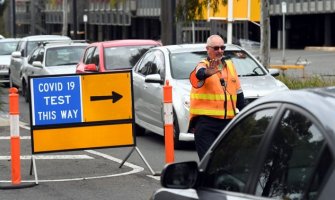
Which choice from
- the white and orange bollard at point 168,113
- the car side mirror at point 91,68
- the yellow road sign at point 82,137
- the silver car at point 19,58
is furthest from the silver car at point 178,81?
the silver car at point 19,58

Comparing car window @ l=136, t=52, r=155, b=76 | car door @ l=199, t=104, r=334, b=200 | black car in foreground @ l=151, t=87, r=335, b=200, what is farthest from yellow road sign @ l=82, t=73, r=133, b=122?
car door @ l=199, t=104, r=334, b=200

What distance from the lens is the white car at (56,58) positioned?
20688 millimetres

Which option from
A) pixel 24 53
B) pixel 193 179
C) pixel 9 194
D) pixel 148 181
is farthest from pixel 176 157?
pixel 24 53

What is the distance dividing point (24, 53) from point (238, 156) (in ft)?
76.2

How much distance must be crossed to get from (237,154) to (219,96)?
4.55 m

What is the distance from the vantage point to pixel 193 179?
436 centimetres

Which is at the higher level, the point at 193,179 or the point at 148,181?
the point at 193,179

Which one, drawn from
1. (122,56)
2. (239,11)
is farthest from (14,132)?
(239,11)

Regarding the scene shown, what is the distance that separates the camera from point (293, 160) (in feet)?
12.3

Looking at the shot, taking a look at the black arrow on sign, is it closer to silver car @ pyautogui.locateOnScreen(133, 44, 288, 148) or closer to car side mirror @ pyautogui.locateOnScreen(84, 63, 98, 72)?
silver car @ pyautogui.locateOnScreen(133, 44, 288, 148)

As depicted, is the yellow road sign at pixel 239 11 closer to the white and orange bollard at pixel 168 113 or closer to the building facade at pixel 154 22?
the white and orange bollard at pixel 168 113

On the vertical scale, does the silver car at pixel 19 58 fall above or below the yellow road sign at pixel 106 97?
below

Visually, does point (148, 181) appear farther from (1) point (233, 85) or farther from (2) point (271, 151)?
(2) point (271, 151)

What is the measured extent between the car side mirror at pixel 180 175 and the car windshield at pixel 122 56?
13194 millimetres
